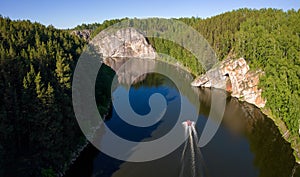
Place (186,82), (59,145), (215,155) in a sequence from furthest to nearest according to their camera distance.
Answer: (186,82) → (215,155) → (59,145)

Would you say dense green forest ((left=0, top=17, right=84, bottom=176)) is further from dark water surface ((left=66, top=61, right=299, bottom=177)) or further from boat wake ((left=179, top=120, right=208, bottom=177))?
boat wake ((left=179, top=120, right=208, bottom=177))

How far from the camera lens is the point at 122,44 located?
426 ft

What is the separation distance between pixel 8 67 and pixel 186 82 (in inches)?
2032

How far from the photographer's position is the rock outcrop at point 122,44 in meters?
125

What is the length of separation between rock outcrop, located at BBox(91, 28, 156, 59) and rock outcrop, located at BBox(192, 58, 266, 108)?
200ft

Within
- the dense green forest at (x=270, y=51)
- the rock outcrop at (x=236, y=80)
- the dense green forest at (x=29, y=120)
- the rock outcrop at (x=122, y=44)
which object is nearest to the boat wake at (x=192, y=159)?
the dense green forest at (x=270, y=51)

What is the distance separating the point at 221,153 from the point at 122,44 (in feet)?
334

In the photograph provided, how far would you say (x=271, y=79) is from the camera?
4478 cm

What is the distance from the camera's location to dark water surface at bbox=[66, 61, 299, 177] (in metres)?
30.3

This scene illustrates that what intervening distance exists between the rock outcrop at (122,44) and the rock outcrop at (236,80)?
200ft

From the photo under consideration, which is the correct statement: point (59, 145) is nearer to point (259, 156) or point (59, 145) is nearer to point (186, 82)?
point (259, 156)

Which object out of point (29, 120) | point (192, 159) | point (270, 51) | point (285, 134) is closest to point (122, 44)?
point (270, 51)

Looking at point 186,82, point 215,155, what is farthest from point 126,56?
point 215,155

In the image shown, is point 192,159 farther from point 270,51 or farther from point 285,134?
point 270,51
